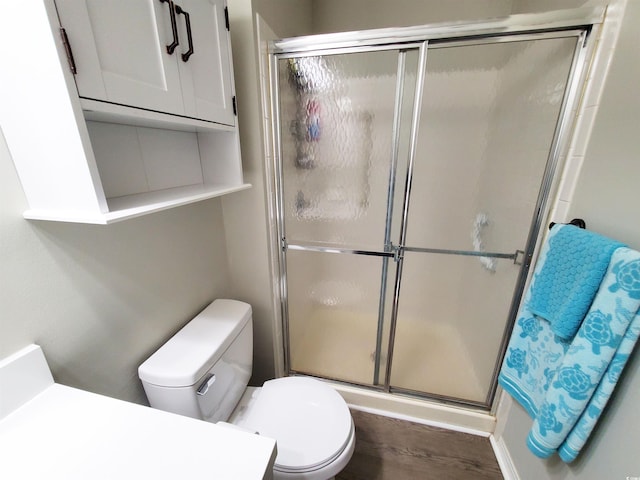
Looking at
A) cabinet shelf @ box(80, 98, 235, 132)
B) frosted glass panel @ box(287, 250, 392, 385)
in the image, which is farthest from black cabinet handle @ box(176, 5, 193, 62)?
frosted glass panel @ box(287, 250, 392, 385)

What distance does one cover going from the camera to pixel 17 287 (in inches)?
23.6

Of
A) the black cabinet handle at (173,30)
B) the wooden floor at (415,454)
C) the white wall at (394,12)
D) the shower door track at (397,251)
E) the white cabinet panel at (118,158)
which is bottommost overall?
the wooden floor at (415,454)

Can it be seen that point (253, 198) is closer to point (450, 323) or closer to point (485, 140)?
point (485, 140)

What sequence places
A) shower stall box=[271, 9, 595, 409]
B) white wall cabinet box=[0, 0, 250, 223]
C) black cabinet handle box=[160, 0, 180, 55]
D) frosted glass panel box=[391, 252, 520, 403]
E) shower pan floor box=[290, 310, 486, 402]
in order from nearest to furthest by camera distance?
white wall cabinet box=[0, 0, 250, 223] → black cabinet handle box=[160, 0, 180, 55] → shower stall box=[271, 9, 595, 409] → frosted glass panel box=[391, 252, 520, 403] → shower pan floor box=[290, 310, 486, 402]

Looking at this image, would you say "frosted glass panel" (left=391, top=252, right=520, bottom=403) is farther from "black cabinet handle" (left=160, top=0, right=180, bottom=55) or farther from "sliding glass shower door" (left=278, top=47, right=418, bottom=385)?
"black cabinet handle" (left=160, top=0, right=180, bottom=55)

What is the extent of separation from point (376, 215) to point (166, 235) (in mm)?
1032

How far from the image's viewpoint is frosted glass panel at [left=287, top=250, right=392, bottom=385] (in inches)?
62.7

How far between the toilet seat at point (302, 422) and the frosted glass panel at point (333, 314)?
0.54 meters

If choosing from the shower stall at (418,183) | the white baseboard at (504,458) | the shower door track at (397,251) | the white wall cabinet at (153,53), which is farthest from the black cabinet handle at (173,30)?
the white baseboard at (504,458)

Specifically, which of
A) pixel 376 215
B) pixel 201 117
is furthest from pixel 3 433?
pixel 376 215

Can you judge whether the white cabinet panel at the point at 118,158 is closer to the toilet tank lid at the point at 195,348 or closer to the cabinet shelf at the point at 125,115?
the cabinet shelf at the point at 125,115

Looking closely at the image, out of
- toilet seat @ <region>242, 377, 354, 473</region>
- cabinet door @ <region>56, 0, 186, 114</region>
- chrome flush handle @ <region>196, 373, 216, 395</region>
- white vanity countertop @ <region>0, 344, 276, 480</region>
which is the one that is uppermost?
cabinet door @ <region>56, 0, 186, 114</region>

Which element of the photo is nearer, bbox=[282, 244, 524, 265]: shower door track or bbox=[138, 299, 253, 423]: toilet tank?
bbox=[138, 299, 253, 423]: toilet tank

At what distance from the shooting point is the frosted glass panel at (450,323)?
1432mm
